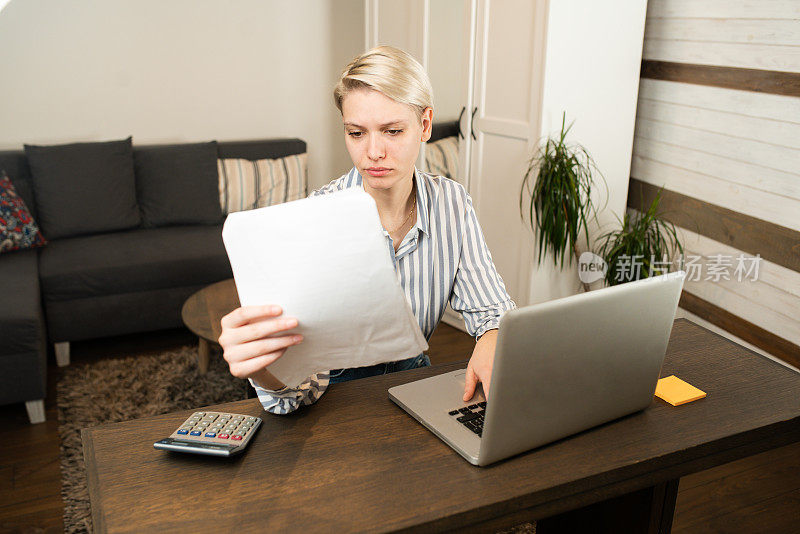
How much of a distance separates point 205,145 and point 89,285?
1078 mm

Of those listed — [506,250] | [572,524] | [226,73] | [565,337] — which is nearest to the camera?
[565,337]

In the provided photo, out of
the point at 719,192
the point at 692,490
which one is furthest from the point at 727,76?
the point at 692,490

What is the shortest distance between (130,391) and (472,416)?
206 cm

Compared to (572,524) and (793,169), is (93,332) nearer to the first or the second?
(572,524)

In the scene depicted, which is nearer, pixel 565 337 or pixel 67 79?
pixel 565 337

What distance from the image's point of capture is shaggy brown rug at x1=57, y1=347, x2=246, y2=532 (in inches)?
100

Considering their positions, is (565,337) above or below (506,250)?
above

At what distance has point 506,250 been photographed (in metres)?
3.20

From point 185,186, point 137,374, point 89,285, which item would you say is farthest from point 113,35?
point 137,374

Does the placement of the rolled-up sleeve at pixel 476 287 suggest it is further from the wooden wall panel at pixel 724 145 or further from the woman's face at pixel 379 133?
the wooden wall panel at pixel 724 145

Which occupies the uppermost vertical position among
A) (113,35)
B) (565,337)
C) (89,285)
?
(113,35)

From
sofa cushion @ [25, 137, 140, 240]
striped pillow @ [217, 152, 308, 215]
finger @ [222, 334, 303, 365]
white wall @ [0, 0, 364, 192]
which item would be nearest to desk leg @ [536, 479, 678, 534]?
finger @ [222, 334, 303, 365]

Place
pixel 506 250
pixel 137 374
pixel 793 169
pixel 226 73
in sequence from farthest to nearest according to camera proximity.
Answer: pixel 226 73 < pixel 506 250 < pixel 137 374 < pixel 793 169

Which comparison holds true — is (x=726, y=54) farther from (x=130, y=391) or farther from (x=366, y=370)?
(x=130, y=391)
